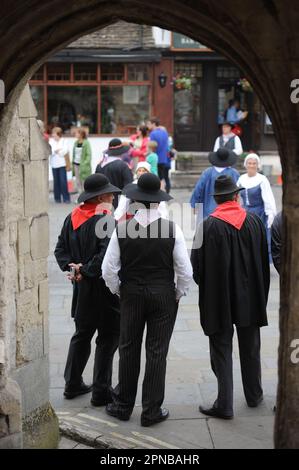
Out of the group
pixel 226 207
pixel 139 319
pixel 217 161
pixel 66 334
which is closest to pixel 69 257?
pixel 139 319

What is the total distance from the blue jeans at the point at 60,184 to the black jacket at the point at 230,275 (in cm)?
1157

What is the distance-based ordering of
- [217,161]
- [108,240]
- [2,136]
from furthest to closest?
[217,161]
[108,240]
[2,136]

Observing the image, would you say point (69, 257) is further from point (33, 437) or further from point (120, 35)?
point (120, 35)

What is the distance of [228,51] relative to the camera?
4.34 m

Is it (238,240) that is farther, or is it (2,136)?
(238,240)

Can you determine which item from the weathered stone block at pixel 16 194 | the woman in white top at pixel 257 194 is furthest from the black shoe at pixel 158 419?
the woman in white top at pixel 257 194

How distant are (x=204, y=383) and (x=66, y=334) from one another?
1951mm

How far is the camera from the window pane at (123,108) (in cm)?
2256

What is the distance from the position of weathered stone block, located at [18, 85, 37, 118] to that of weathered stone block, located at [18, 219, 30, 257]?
73 centimetres

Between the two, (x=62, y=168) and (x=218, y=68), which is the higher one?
(x=218, y=68)

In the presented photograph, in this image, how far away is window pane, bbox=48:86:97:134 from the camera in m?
22.5

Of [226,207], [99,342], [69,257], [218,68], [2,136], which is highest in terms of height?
[218,68]

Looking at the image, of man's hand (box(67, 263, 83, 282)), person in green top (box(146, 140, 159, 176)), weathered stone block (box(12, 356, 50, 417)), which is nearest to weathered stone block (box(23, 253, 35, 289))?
weathered stone block (box(12, 356, 50, 417))

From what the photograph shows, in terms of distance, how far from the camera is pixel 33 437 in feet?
19.0
